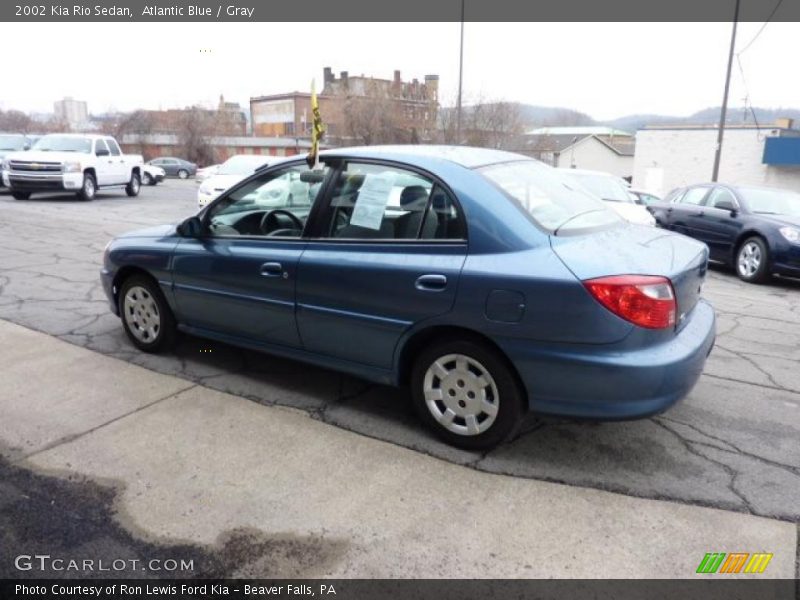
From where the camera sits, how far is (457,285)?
319cm

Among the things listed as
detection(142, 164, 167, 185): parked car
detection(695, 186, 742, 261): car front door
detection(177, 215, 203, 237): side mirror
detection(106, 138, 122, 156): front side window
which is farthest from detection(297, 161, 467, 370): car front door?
detection(142, 164, 167, 185): parked car

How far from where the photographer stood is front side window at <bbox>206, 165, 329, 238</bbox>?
3971 millimetres

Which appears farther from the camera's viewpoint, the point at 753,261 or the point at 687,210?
the point at 687,210

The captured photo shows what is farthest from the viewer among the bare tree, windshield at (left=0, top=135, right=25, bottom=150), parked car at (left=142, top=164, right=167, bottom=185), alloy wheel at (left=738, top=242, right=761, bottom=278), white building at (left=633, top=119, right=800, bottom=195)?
the bare tree

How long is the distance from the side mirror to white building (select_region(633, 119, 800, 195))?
107 ft

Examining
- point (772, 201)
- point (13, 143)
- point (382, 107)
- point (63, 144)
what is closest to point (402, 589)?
point (772, 201)

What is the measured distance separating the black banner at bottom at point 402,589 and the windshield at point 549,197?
1.73 m

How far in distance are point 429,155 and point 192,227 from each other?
6.13 ft

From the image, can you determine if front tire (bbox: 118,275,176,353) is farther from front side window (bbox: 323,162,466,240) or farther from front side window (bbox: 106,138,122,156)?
front side window (bbox: 106,138,122,156)

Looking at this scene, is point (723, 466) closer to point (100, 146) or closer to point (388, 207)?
point (388, 207)

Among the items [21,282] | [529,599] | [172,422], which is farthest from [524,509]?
[21,282]

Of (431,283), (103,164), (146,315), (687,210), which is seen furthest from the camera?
(103,164)

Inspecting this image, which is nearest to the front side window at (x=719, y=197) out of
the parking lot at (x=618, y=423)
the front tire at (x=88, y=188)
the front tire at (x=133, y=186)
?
the parking lot at (x=618, y=423)

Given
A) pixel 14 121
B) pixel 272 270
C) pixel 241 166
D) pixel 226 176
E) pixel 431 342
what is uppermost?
pixel 14 121
